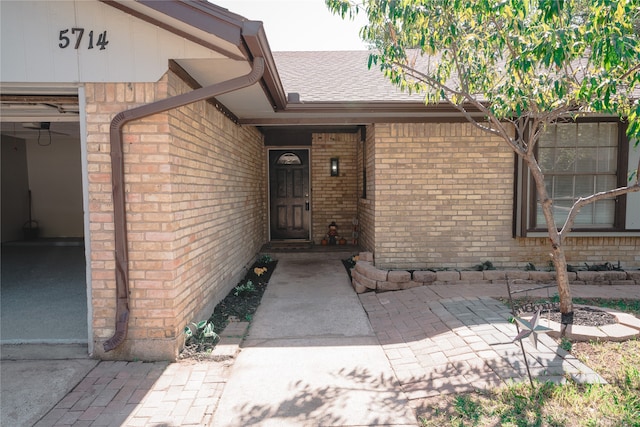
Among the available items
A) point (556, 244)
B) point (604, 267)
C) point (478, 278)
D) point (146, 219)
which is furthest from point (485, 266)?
point (146, 219)

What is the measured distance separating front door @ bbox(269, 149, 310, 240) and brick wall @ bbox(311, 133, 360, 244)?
299mm

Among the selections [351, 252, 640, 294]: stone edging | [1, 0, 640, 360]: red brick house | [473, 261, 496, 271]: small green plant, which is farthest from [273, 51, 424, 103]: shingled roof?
[473, 261, 496, 271]: small green plant

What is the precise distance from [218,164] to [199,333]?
214 cm

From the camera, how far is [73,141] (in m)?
10.2

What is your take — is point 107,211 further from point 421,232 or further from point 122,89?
point 421,232

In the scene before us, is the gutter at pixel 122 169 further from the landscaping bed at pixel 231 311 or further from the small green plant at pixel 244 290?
the small green plant at pixel 244 290

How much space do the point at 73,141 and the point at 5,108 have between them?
761cm

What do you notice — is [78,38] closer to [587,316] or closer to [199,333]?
[199,333]

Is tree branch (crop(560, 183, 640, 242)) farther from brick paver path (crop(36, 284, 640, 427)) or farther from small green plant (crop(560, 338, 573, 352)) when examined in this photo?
brick paver path (crop(36, 284, 640, 427))

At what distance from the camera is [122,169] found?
311cm

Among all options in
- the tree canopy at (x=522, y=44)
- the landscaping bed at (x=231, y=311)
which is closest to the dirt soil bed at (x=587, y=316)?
the tree canopy at (x=522, y=44)

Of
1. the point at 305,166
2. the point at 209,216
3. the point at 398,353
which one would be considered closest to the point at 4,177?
the point at 305,166

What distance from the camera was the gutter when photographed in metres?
3.03

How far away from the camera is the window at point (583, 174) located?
5.45 meters
